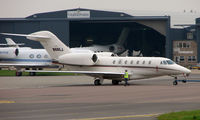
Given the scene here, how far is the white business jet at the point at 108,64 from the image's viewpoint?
122 feet

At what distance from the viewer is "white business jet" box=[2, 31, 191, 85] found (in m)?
37.1

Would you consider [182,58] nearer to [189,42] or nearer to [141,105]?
[189,42]

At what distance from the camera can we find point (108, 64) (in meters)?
39.5

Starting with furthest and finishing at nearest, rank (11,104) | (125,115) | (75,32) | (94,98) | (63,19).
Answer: (75,32), (63,19), (94,98), (11,104), (125,115)

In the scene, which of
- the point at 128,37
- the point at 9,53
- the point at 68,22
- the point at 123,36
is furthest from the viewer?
the point at 128,37

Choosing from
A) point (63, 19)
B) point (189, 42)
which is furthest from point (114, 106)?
point (189, 42)

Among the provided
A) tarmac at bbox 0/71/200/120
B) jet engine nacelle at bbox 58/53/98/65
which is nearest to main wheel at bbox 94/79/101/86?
jet engine nacelle at bbox 58/53/98/65

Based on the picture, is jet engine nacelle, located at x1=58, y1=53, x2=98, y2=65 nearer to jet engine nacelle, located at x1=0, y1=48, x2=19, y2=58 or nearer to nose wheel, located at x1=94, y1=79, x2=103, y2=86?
nose wheel, located at x1=94, y1=79, x2=103, y2=86

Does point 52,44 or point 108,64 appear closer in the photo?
point 108,64

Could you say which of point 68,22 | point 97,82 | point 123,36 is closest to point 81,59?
point 97,82

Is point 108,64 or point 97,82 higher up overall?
point 108,64

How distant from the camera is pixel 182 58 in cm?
8600

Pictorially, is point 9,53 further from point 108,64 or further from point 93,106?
point 93,106

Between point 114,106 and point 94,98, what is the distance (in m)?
4.21
